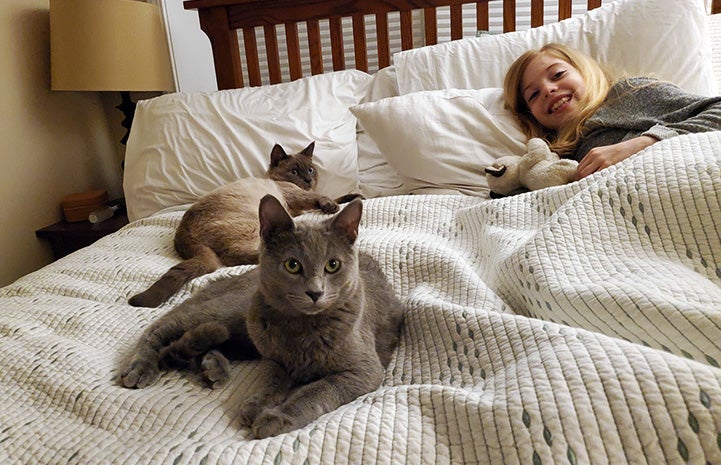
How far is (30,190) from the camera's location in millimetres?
2438

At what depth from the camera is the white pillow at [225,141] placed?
1925mm

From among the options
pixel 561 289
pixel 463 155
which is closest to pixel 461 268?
pixel 561 289

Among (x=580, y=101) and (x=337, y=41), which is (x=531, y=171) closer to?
(x=580, y=101)

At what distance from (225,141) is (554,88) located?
1.20 m

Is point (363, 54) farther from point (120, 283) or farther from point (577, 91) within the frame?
point (120, 283)

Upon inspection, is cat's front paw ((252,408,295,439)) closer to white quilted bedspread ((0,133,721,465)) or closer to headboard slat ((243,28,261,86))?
white quilted bedspread ((0,133,721,465))

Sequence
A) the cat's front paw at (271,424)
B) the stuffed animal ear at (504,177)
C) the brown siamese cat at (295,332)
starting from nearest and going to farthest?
the cat's front paw at (271,424) < the brown siamese cat at (295,332) < the stuffed animal ear at (504,177)

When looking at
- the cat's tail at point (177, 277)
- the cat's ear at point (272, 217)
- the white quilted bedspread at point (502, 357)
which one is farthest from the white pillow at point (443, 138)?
the cat's ear at point (272, 217)

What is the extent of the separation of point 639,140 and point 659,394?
95cm

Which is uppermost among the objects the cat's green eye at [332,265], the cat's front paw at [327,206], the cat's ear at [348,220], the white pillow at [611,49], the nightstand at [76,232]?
the white pillow at [611,49]

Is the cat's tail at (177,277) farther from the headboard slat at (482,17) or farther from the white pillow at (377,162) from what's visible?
the headboard slat at (482,17)

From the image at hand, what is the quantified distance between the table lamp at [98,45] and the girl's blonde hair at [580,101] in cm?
165

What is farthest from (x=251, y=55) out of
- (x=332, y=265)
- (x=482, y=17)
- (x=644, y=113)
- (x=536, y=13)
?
(x=332, y=265)

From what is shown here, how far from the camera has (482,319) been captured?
769 mm
